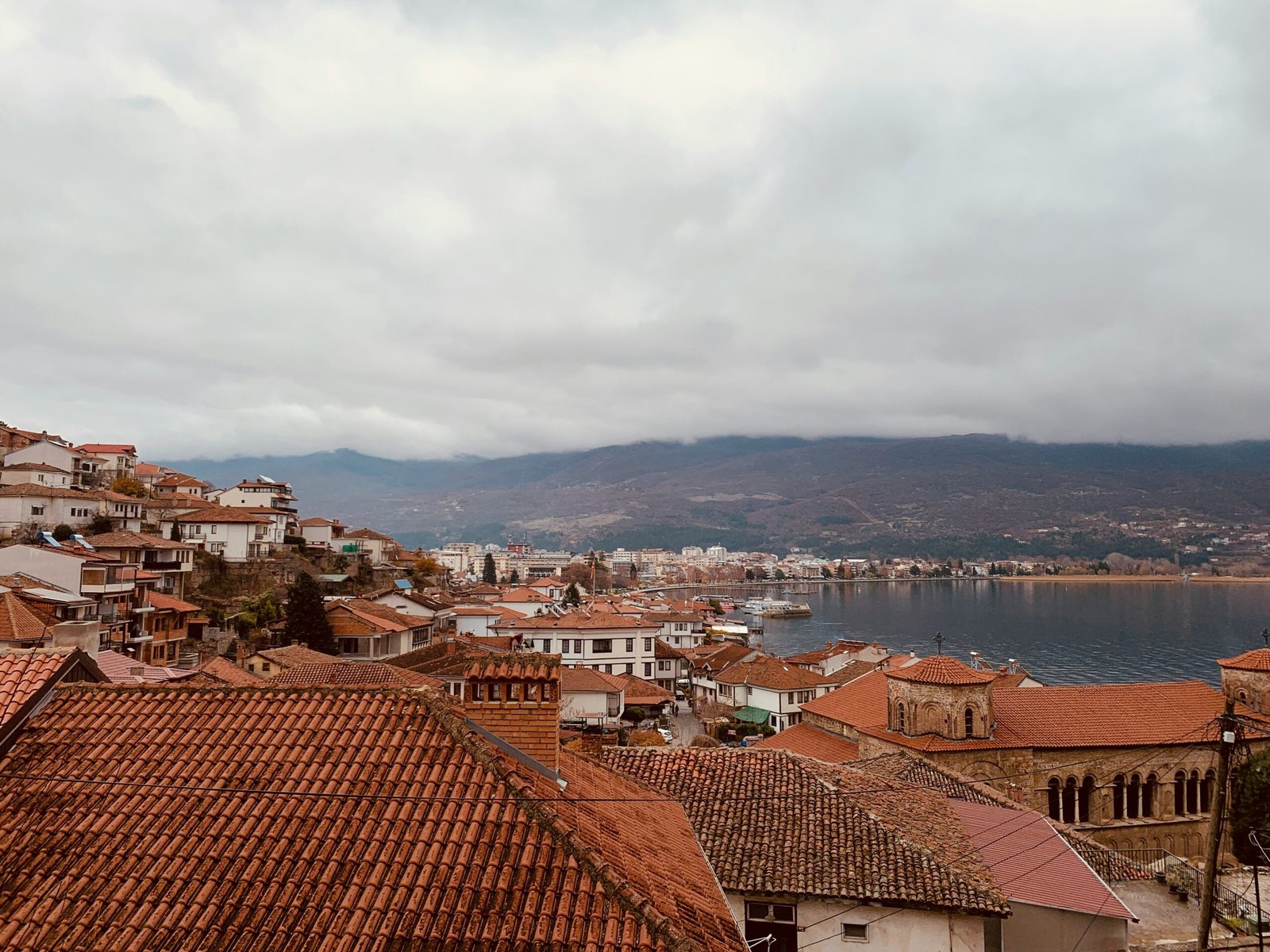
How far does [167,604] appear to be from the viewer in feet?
148

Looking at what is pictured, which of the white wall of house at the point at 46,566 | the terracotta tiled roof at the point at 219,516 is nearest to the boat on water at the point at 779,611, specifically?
the terracotta tiled roof at the point at 219,516

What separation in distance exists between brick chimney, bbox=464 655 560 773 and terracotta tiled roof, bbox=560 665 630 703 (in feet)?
128

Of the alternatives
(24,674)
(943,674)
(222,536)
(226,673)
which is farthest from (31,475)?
(943,674)

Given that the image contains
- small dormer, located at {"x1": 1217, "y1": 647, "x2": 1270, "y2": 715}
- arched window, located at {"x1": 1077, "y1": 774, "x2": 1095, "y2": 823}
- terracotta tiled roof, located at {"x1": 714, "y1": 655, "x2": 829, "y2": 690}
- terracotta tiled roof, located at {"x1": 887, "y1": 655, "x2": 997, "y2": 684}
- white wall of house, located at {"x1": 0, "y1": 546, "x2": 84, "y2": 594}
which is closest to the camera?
terracotta tiled roof, located at {"x1": 887, "y1": 655, "x2": 997, "y2": 684}

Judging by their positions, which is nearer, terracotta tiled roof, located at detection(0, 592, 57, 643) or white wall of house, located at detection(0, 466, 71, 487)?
terracotta tiled roof, located at detection(0, 592, 57, 643)

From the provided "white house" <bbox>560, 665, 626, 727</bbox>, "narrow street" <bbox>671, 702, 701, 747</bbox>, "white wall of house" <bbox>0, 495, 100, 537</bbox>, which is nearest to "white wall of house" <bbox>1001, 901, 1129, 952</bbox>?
"narrow street" <bbox>671, 702, 701, 747</bbox>

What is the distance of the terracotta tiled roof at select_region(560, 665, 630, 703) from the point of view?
46.7 meters

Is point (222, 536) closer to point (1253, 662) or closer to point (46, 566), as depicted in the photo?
point (46, 566)

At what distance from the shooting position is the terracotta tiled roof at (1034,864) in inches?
540

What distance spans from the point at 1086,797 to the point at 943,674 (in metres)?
7.42

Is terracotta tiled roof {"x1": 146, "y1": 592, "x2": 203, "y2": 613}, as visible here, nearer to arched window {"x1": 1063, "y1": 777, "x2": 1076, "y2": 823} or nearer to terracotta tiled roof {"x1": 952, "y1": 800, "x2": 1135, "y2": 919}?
terracotta tiled roof {"x1": 952, "y1": 800, "x2": 1135, "y2": 919}

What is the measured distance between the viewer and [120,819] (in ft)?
21.3

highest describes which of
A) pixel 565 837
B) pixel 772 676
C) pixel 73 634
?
pixel 73 634

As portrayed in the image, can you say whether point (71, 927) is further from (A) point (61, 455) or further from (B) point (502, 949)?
(A) point (61, 455)
